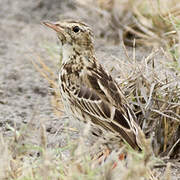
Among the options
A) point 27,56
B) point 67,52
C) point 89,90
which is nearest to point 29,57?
point 27,56

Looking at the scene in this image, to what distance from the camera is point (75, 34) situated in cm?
437

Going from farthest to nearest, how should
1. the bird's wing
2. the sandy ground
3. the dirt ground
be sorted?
the sandy ground < the dirt ground < the bird's wing

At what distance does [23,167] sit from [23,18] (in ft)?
17.6

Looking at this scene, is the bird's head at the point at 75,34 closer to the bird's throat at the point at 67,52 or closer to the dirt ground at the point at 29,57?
the bird's throat at the point at 67,52

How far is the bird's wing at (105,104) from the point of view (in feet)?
13.0

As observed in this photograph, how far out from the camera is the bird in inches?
157

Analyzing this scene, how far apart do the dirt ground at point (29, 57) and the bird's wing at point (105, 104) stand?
194 millimetres

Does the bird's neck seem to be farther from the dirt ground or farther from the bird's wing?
the dirt ground

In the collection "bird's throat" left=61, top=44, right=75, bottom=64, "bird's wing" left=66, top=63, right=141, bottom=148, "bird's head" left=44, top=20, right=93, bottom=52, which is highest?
"bird's head" left=44, top=20, right=93, bottom=52

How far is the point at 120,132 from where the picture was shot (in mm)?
3951

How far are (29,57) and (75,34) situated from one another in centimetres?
268

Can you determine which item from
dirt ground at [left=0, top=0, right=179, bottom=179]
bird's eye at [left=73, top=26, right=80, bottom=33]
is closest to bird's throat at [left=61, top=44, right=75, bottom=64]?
bird's eye at [left=73, top=26, right=80, bottom=33]

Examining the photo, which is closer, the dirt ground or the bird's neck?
the bird's neck

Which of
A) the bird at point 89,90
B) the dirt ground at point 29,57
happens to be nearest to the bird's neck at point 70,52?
the bird at point 89,90
